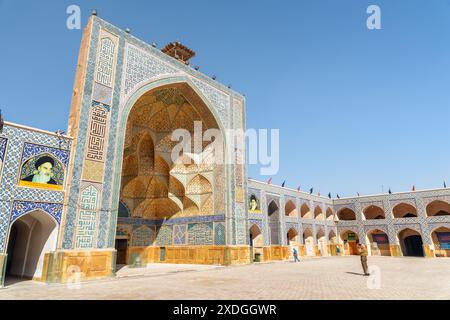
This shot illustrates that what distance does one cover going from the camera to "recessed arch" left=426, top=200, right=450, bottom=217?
26.8 meters

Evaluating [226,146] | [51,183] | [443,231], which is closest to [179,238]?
[226,146]

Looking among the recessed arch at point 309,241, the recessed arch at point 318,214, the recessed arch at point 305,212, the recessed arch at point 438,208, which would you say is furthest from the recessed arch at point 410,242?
the recessed arch at point 305,212

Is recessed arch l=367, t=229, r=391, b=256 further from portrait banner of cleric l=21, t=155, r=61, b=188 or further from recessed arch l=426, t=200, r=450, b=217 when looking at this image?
portrait banner of cleric l=21, t=155, r=61, b=188

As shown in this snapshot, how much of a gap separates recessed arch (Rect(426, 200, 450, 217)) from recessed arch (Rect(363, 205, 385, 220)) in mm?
3945

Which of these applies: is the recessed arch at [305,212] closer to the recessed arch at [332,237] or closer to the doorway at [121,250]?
the recessed arch at [332,237]

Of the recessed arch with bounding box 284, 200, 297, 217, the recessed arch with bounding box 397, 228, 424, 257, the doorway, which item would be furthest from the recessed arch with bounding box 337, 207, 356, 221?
the doorway

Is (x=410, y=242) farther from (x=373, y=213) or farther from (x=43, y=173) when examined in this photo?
(x=43, y=173)

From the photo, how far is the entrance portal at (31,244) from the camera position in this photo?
973cm

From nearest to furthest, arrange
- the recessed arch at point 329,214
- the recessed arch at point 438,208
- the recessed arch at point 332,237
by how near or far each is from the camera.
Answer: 1. the recessed arch at point 438,208
2. the recessed arch at point 332,237
3. the recessed arch at point 329,214

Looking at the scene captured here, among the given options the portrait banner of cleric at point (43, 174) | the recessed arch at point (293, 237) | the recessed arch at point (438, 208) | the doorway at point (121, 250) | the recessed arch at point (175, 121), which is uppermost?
the recessed arch at point (175, 121)

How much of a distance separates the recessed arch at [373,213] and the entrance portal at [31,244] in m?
28.0

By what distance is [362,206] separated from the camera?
95.5 ft

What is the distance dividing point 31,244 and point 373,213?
1161 inches
